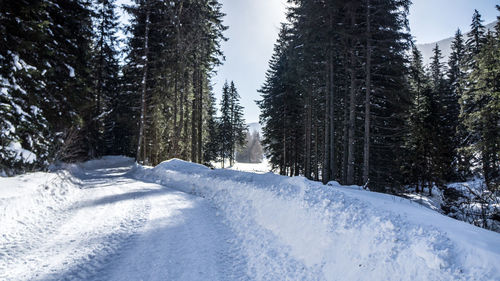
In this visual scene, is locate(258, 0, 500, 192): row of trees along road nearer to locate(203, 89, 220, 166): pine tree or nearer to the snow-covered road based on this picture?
the snow-covered road

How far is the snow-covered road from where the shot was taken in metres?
4.34

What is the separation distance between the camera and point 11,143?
28.5ft

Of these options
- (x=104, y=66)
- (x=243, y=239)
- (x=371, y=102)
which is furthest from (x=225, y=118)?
(x=243, y=239)

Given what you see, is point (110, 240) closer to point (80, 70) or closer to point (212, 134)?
point (80, 70)

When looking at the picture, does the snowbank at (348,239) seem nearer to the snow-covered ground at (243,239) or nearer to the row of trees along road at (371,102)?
the snow-covered ground at (243,239)

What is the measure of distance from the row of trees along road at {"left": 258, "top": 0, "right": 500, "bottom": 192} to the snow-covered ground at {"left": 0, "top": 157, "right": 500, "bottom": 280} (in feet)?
23.5

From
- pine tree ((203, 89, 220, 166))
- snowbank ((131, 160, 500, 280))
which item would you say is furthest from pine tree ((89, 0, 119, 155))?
snowbank ((131, 160, 500, 280))

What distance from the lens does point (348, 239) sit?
4574 millimetres

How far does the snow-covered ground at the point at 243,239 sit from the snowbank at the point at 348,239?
0.07ft

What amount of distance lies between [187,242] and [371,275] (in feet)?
13.1

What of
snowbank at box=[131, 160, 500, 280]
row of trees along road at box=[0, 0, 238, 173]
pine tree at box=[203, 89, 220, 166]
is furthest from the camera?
pine tree at box=[203, 89, 220, 166]

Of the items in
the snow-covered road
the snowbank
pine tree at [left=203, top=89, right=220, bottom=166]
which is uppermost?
pine tree at [left=203, top=89, right=220, bottom=166]

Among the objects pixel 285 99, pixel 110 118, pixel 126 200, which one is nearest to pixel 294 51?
pixel 285 99

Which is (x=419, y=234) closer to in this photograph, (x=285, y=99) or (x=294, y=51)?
(x=294, y=51)
